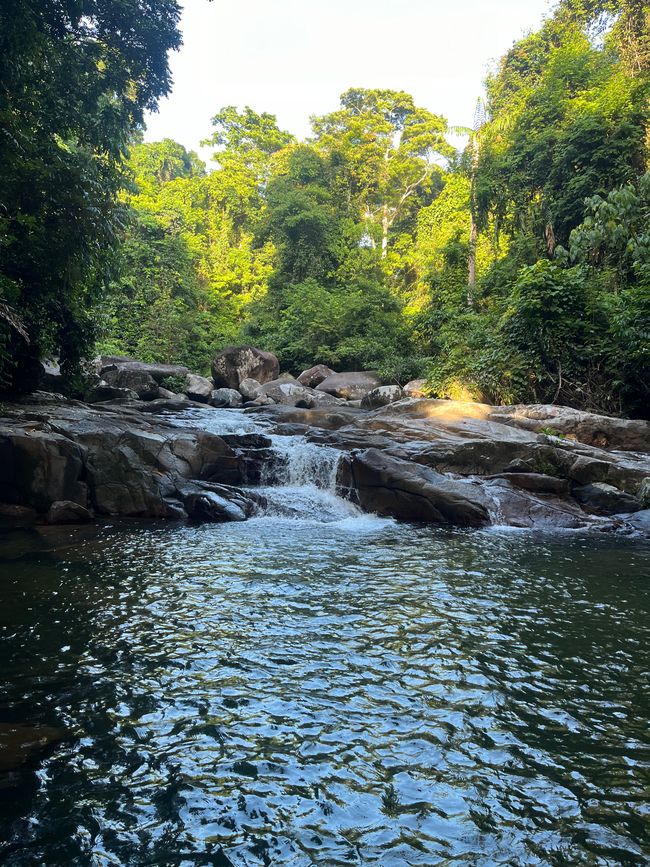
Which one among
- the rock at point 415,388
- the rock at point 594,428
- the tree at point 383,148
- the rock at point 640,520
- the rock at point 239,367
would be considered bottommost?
the rock at point 640,520

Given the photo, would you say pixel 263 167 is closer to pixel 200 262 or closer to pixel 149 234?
pixel 200 262

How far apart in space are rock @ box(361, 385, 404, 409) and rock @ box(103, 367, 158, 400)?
8.21 metres

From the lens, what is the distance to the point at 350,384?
81.3 ft

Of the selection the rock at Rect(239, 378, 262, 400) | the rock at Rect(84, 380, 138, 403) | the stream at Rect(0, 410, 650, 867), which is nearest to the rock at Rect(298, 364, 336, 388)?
the rock at Rect(239, 378, 262, 400)

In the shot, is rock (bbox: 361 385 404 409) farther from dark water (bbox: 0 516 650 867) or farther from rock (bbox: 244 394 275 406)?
dark water (bbox: 0 516 650 867)

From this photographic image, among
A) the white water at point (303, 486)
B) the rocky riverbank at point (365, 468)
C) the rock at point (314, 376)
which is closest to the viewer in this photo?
the rocky riverbank at point (365, 468)

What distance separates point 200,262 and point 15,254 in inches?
1232

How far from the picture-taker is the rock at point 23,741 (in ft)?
11.4

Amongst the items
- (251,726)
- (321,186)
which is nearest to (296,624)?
(251,726)

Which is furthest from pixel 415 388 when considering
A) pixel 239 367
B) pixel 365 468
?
pixel 365 468

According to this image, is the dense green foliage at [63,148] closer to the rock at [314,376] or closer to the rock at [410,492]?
the rock at [410,492]

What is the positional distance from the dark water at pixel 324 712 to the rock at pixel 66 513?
7.24ft

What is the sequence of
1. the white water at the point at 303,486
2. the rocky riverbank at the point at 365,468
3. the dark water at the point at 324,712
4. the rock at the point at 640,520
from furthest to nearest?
the white water at the point at 303,486
the rock at the point at 640,520
the rocky riverbank at the point at 365,468
the dark water at the point at 324,712

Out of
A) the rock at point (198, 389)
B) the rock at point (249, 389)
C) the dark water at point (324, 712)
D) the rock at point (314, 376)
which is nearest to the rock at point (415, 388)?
the rock at point (314, 376)
